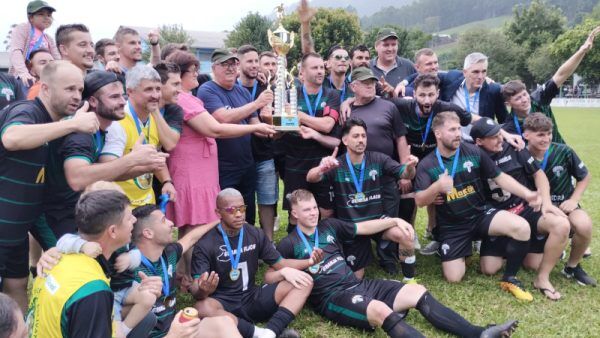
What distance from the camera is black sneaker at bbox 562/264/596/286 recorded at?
5578mm

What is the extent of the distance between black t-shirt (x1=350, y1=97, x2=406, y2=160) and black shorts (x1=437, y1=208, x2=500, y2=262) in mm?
1299

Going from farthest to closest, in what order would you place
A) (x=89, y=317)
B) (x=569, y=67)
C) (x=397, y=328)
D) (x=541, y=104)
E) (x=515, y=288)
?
(x=541, y=104) → (x=569, y=67) → (x=515, y=288) → (x=397, y=328) → (x=89, y=317)

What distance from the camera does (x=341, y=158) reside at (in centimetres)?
585

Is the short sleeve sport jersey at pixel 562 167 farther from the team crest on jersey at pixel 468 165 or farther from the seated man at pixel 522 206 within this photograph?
the team crest on jersey at pixel 468 165

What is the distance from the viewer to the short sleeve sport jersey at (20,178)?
3461 mm

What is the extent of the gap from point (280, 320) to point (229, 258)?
0.76m

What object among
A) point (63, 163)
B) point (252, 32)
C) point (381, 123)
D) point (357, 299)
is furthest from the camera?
point (252, 32)

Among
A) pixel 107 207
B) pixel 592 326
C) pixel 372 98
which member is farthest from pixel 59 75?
pixel 592 326

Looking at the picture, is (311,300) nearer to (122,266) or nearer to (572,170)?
(122,266)

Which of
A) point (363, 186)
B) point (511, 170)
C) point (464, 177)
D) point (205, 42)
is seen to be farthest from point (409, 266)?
point (205, 42)

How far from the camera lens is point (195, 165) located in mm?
5047

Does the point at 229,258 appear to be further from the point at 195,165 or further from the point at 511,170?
the point at 511,170

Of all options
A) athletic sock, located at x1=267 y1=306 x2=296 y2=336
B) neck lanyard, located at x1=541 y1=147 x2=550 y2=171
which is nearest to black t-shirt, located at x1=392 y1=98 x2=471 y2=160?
neck lanyard, located at x1=541 y1=147 x2=550 y2=171

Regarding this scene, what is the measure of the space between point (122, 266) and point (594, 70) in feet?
219
